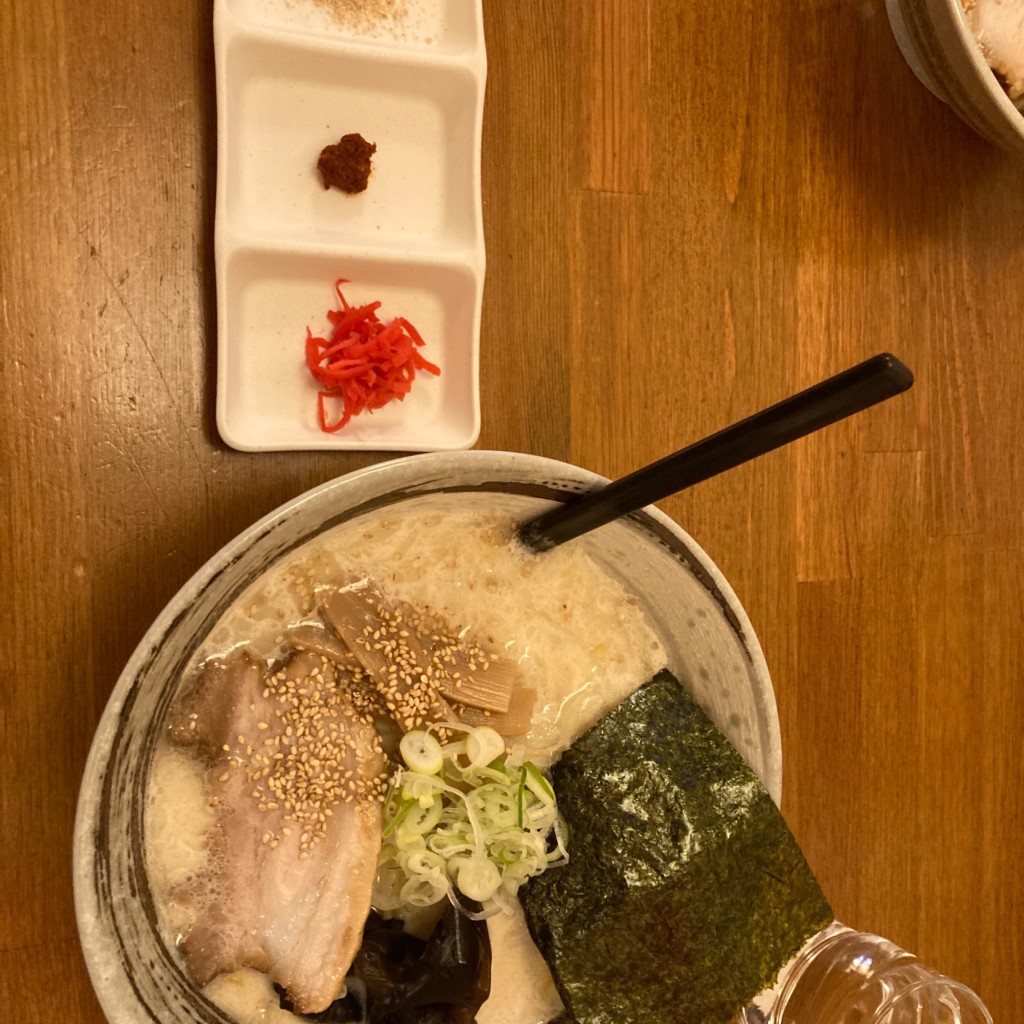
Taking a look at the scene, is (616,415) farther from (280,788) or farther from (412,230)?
(280,788)

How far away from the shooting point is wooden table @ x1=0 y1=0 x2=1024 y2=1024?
1.31 meters

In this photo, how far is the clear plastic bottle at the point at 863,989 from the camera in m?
1.40

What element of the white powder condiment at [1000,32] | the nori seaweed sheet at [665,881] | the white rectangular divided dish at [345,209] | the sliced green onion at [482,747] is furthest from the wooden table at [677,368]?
the sliced green onion at [482,747]

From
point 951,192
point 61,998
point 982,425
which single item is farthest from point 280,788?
point 951,192

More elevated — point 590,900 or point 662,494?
point 662,494

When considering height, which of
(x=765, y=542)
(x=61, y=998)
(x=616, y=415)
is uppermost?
(x=616, y=415)

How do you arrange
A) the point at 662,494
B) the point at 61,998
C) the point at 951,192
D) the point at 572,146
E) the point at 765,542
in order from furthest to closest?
the point at 951,192
the point at 765,542
the point at 572,146
the point at 61,998
the point at 662,494

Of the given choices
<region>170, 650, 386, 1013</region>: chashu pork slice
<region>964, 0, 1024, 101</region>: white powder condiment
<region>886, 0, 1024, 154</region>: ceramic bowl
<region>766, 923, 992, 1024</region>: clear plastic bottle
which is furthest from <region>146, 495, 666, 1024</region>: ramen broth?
<region>964, 0, 1024, 101</region>: white powder condiment

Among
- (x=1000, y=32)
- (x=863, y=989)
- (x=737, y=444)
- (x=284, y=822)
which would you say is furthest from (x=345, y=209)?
(x=863, y=989)

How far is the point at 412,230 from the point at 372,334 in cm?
20

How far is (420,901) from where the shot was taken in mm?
1356

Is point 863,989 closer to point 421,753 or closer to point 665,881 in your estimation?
point 665,881

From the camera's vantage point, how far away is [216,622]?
1229 millimetres

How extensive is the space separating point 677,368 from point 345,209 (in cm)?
63
